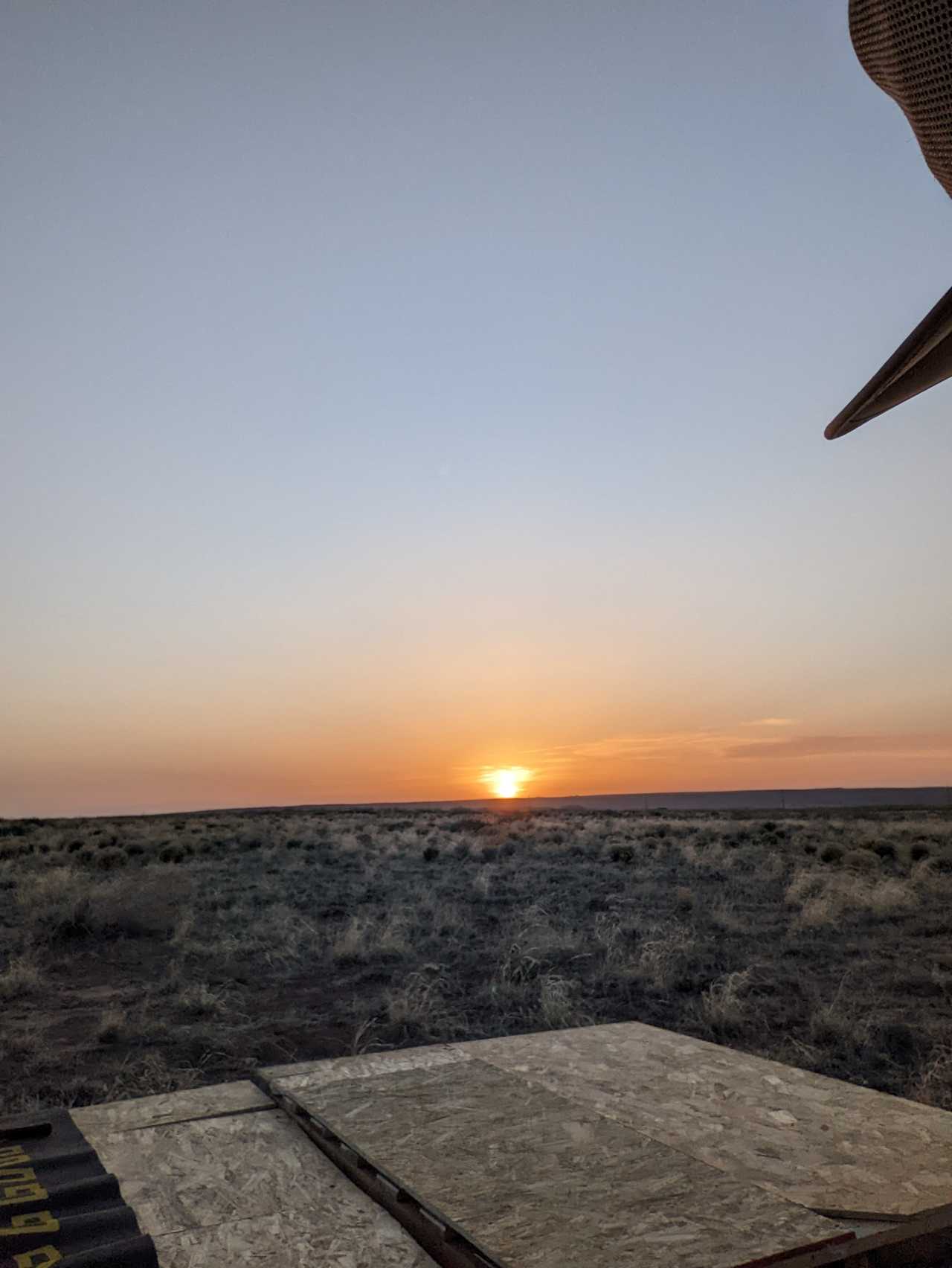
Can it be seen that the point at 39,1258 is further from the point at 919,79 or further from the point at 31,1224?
the point at 919,79

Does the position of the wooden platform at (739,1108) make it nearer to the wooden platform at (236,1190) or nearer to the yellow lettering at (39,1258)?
the wooden platform at (236,1190)

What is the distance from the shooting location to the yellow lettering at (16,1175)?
367cm

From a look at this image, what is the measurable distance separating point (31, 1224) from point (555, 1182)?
177 centimetres

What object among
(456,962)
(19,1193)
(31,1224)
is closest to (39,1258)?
(31,1224)

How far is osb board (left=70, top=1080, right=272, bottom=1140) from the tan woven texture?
4814mm

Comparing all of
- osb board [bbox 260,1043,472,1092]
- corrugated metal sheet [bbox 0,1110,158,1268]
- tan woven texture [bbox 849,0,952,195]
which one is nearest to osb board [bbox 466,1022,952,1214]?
osb board [bbox 260,1043,472,1092]

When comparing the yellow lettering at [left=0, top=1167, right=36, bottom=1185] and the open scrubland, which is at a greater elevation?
the yellow lettering at [left=0, top=1167, right=36, bottom=1185]

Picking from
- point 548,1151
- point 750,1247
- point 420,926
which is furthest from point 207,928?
point 750,1247

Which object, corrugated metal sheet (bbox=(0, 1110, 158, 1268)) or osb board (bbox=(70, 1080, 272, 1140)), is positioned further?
osb board (bbox=(70, 1080, 272, 1140))

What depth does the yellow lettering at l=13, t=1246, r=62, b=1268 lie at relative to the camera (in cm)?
297

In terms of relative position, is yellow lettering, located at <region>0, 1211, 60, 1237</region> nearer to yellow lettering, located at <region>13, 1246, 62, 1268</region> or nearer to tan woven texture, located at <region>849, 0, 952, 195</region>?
yellow lettering, located at <region>13, 1246, 62, 1268</region>

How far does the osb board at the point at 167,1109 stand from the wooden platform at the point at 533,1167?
0.02m

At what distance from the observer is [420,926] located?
13570mm

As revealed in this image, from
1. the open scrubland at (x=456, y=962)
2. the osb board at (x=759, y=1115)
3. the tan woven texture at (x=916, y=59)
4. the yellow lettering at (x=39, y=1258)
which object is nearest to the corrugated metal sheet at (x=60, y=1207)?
the yellow lettering at (x=39, y=1258)
